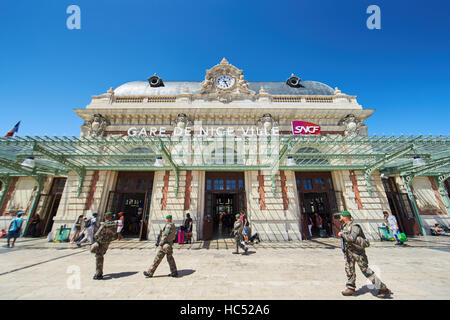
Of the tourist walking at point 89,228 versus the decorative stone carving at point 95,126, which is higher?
the decorative stone carving at point 95,126

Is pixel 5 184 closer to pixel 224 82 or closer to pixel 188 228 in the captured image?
pixel 188 228

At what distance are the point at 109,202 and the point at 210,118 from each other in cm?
941

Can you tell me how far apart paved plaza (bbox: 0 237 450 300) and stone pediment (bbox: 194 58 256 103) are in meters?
11.7

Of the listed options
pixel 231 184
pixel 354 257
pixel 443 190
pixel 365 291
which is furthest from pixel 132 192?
pixel 443 190

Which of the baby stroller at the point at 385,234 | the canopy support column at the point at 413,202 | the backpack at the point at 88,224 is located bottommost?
the baby stroller at the point at 385,234

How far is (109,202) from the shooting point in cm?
1105

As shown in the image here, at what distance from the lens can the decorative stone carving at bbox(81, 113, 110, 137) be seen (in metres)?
12.2

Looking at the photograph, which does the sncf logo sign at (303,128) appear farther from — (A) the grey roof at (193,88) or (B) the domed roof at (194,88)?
(A) the grey roof at (193,88)

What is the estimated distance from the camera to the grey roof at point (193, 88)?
50.9 feet

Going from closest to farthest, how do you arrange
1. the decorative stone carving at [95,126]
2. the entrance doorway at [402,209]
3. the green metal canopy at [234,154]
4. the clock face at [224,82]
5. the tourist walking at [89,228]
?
1. the green metal canopy at [234,154]
2. the tourist walking at [89,228]
3. the entrance doorway at [402,209]
4. the decorative stone carving at [95,126]
5. the clock face at [224,82]

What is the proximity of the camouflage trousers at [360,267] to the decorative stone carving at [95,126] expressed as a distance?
1558 cm

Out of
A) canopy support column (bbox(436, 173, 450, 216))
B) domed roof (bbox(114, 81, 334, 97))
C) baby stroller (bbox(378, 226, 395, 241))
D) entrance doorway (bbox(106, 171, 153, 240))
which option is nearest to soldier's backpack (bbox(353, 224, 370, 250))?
baby stroller (bbox(378, 226, 395, 241))

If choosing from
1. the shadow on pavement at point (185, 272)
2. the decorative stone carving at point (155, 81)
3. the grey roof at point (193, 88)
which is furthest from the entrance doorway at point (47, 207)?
the shadow on pavement at point (185, 272)
